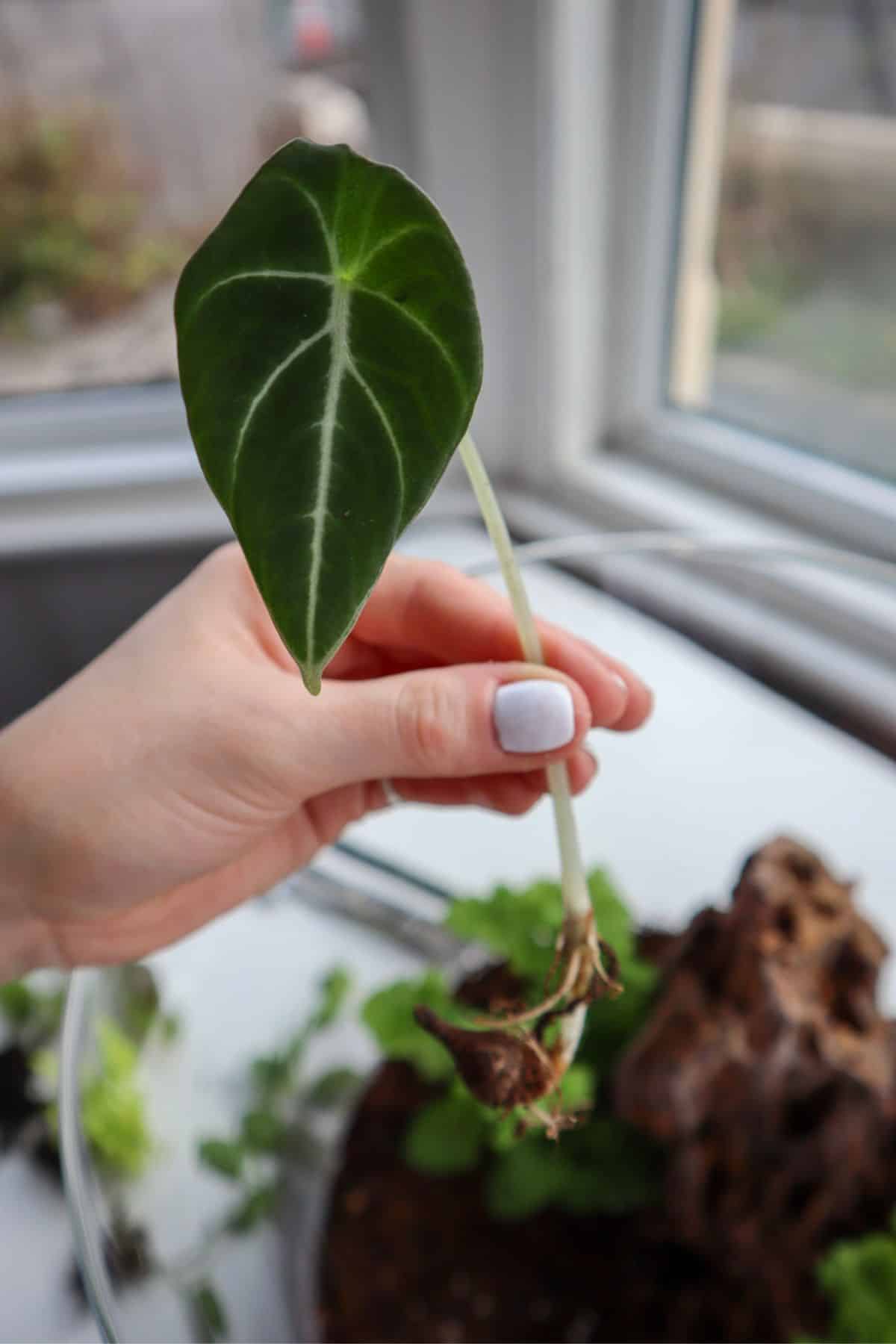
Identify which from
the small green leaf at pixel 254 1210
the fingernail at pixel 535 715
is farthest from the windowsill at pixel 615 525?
the small green leaf at pixel 254 1210

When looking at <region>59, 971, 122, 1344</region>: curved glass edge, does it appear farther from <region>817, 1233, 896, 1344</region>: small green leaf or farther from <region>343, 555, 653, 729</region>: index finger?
<region>817, 1233, 896, 1344</region>: small green leaf

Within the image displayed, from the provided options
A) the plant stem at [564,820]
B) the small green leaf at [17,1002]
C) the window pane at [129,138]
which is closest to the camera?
the plant stem at [564,820]

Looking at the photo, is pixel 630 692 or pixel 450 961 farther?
pixel 450 961

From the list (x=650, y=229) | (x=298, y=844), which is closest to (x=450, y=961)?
(x=298, y=844)

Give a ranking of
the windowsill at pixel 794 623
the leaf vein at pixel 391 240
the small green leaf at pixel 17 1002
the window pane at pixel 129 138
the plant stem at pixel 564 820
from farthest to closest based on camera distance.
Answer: the window pane at pixel 129 138 → the small green leaf at pixel 17 1002 → the windowsill at pixel 794 623 → the plant stem at pixel 564 820 → the leaf vein at pixel 391 240

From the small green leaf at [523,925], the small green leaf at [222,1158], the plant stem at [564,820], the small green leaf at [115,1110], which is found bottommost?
the small green leaf at [222,1158]

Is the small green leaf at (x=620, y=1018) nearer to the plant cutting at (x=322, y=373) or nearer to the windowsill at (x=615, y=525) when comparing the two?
the windowsill at (x=615, y=525)

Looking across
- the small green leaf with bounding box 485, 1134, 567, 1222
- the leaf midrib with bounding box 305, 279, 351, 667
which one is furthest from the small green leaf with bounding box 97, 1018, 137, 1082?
the leaf midrib with bounding box 305, 279, 351, 667

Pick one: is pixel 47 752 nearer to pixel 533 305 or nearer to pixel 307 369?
pixel 307 369
